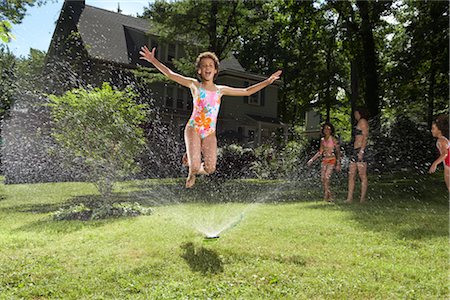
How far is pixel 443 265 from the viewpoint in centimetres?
441

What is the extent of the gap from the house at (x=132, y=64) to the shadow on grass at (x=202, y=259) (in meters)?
13.5

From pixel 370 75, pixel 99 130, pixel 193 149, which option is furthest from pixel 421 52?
pixel 193 149

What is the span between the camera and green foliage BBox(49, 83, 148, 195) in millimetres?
8133

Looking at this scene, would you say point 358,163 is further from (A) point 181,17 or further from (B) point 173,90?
(B) point 173,90

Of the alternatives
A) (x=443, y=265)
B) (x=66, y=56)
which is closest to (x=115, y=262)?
(x=443, y=265)

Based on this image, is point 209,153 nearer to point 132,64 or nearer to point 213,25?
point 213,25

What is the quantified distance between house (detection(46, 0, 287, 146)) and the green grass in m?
11.5

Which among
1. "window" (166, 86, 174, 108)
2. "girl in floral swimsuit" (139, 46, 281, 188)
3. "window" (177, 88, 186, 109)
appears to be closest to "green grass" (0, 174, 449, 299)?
"girl in floral swimsuit" (139, 46, 281, 188)

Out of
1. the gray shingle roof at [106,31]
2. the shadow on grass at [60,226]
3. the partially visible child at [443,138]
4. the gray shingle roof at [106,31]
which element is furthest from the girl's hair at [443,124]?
the gray shingle roof at [106,31]

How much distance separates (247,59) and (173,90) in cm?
1385

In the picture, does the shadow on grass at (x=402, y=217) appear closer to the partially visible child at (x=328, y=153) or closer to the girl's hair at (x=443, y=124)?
the partially visible child at (x=328, y=153)

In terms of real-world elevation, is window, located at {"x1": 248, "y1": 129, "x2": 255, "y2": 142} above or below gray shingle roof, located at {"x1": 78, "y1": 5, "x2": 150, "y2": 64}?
below

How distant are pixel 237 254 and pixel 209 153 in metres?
1.16

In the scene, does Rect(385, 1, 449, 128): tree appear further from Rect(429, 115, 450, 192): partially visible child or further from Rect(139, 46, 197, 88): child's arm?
Rect(139, 46, 197, 88): child's arm
